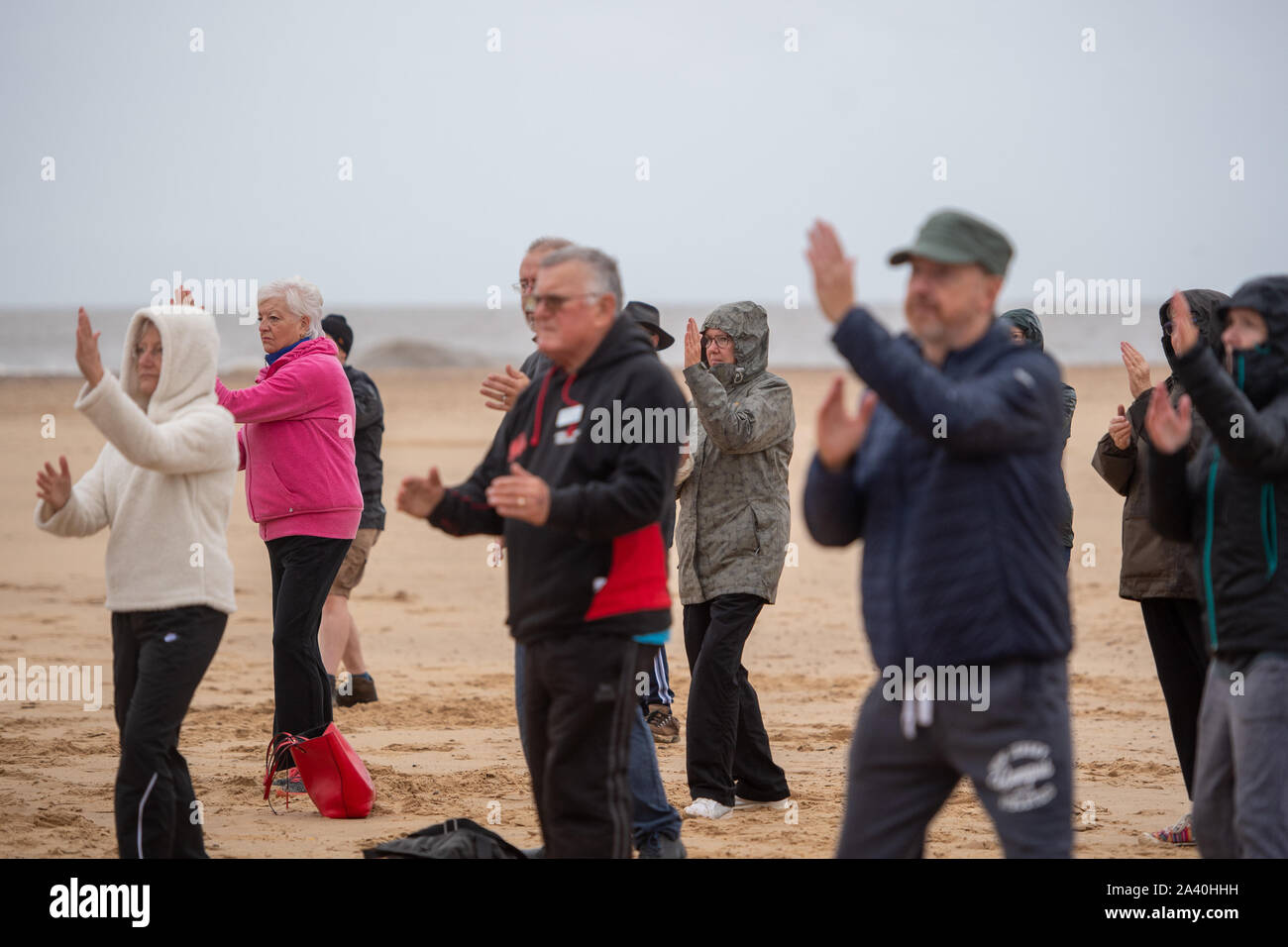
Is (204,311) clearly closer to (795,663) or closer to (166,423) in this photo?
(166,423)

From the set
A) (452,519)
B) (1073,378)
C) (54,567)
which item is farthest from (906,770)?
(1073,378)

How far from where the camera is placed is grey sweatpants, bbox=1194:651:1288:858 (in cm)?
374

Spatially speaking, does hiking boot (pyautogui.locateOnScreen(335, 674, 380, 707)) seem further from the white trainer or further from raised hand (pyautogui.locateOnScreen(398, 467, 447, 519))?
raised hand (pyautogui.locateOnScreen(398, 467, 447, 519))

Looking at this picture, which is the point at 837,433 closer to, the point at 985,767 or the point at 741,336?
the point at 985,767

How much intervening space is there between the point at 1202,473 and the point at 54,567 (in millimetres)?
12669

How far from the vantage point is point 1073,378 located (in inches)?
1435

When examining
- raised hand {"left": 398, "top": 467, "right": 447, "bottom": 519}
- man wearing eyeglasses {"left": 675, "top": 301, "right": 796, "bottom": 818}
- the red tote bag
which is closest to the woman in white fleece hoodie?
raised hand {"left": 398, "top": 467, "right": 447, "bottom": 519}

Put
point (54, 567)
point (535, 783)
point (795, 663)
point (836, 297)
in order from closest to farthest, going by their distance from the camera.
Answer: point (836, 297), point (535, 783), point (795, 663), point (54, 567)

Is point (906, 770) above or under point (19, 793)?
above

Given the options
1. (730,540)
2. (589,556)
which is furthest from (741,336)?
(589,556)

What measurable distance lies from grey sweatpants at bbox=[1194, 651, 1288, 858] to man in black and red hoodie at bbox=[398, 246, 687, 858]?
65.4 inches

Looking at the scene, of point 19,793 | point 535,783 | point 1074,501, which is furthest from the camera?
point 1074,501

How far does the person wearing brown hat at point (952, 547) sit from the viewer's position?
3.26m
